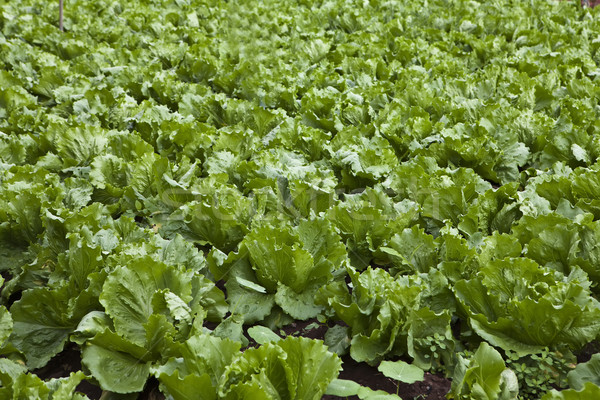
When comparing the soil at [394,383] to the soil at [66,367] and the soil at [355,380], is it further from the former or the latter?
the soil at [66,367]

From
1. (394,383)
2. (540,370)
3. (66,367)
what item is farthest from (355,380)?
(66,367)

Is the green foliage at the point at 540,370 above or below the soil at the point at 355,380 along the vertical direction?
above

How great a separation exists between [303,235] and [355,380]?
0.79 meters

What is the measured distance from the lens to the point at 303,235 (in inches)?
117

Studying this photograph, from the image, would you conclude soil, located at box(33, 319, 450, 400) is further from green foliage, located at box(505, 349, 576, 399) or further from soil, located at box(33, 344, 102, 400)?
green foliage, located at box(505, 349, 576, 399)

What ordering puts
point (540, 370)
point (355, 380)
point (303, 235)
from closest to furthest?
point (540, 370)
point (355, 380)
point (303, 235)

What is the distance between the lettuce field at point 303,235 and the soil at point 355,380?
0.01 metres

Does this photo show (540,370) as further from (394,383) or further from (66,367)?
(66,367)

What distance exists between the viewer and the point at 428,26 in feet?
27.7

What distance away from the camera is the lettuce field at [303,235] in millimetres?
2369

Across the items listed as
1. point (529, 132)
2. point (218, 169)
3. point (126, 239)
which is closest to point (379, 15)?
point (529, 132)

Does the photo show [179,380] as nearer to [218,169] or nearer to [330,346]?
[330,346]

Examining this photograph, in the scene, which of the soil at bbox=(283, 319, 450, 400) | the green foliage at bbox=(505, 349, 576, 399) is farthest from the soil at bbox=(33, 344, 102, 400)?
the green foliage at bbox=(505, 349, 576, 399)

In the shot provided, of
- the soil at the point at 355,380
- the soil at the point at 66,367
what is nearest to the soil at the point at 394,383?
the soil at the point at 355,380
